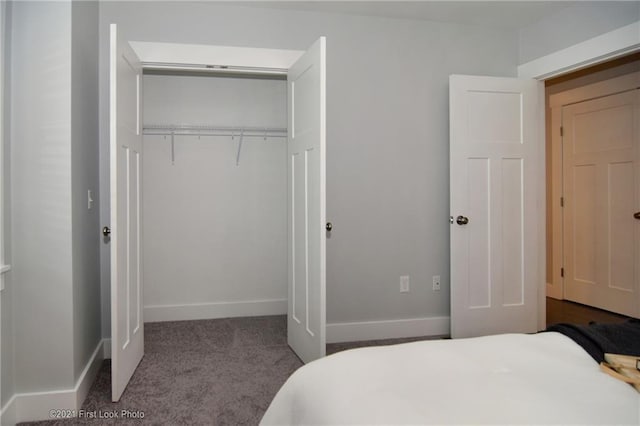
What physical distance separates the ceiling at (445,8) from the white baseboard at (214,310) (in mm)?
2545

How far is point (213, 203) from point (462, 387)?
11.0 feet

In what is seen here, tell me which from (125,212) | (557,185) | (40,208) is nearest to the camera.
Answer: (40,208)

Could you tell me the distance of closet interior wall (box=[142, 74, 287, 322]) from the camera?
3.96 meters

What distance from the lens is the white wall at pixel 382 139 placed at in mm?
3293

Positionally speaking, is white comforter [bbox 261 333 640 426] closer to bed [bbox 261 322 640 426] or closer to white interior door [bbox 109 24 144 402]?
bed [bbox 261 322 640 426]

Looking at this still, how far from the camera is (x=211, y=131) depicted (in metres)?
4.05

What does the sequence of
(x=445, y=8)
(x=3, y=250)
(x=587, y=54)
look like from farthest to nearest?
(x=445, y=8)
(x=587, y=54)
(x=3, y=250)

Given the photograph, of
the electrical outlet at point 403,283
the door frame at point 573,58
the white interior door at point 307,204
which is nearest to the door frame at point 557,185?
the door frame at point 573,58

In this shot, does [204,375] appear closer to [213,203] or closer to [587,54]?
[213,203]

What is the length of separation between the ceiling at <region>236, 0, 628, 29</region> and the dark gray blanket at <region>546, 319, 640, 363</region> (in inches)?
95.6

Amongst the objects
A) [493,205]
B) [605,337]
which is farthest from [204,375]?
[493,205]

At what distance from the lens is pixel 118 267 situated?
2326 mm

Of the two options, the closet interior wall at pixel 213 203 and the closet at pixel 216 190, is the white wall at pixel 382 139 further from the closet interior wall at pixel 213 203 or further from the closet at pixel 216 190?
the closet interior wall at pixel 213 203

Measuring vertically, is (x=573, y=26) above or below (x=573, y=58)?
above
